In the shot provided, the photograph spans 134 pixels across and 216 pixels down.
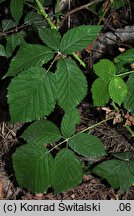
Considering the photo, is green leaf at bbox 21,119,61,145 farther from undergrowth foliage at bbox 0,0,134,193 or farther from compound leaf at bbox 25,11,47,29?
compound leaf at bbox 25,11,47,29

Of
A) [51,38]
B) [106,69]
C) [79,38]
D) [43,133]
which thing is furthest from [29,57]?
[43,133]

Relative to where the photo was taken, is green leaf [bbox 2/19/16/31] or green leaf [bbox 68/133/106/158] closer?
green leaf [bbox 68/133/106/158]

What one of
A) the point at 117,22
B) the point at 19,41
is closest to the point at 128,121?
the point at 19,41

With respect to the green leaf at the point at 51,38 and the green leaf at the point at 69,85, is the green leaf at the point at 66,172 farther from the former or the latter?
the green leaf at the point at 51,38

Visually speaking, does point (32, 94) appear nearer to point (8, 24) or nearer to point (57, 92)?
point (57, 92)

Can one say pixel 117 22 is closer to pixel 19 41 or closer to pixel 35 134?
pixel 19 41

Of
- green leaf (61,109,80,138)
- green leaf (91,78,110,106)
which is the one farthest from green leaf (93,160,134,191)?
green leaf (91,78,110,106)
